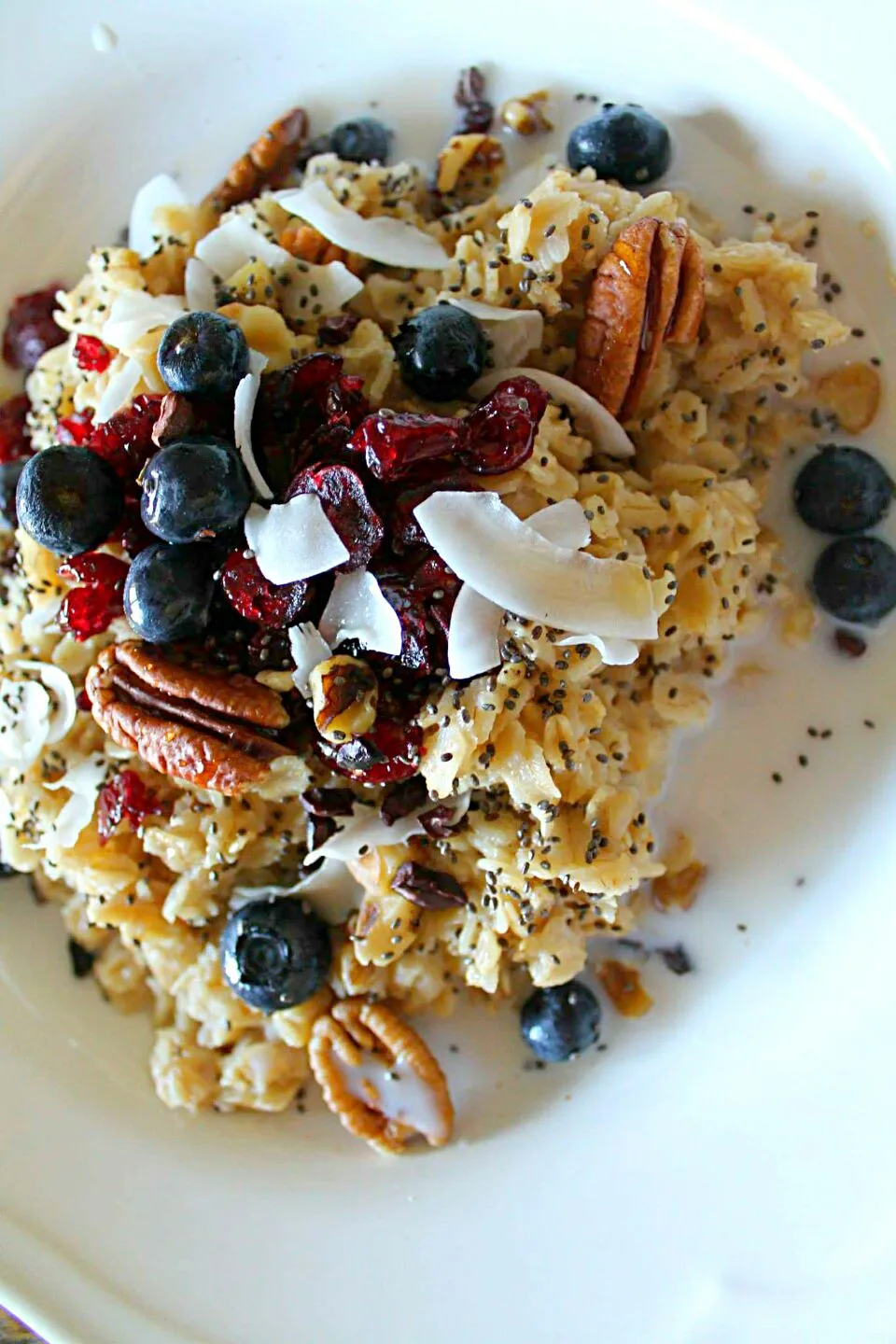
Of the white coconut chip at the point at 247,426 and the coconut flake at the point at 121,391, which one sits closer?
the white coconut chip at the point at 247,426

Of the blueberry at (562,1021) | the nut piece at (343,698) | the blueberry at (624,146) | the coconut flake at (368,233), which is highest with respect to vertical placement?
the blueberry at (624,146)

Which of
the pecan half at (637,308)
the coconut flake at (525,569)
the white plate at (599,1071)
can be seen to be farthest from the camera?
the white plate at (599,1071)

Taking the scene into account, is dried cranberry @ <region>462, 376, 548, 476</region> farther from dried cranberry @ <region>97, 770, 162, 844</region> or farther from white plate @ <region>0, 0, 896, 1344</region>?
dried cranberry @ <region>97, 770, 162, 844</region>

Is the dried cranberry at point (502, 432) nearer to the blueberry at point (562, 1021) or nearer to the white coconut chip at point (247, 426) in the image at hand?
the white coconut chip at point (247, 426)

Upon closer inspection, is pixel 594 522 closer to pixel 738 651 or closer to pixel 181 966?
pixel 738 651

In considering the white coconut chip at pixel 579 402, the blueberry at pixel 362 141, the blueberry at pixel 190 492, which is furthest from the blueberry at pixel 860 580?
the blueberry at pixel 362 141

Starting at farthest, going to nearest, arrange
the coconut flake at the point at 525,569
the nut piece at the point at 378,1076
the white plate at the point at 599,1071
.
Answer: the nut piece at the point at 378,1076 < the white plate at the point at 599,1071 < the coconut flake at the point at 525,569

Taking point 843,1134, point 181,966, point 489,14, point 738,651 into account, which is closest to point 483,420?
point 738,651
